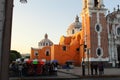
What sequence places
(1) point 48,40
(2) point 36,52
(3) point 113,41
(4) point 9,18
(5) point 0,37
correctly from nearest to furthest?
(5) point 0,37 → (4) point 9,18 → (3) point 113,41 → (2) point 36,52 → (1) point 48,40

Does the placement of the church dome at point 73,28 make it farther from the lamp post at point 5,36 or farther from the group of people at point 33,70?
the lamp post at point 5,36

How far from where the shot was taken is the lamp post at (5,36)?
3.37 metres

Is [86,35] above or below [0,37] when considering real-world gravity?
above

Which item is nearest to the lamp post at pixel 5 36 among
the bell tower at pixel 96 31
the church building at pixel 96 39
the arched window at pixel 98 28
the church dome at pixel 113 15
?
the church building at pixel 96 39

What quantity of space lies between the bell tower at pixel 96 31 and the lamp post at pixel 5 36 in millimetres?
39067

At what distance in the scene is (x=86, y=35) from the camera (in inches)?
1714

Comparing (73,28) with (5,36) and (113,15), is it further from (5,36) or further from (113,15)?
(5,36)

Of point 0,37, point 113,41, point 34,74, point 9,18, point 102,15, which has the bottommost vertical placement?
point 34,74

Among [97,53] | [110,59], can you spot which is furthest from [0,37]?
[110,59]

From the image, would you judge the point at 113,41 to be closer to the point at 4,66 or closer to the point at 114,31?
the point at 114,31

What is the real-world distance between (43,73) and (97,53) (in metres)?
19.9

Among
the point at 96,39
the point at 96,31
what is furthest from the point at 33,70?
the point at 96,31

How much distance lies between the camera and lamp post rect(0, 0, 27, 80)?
3369 mm

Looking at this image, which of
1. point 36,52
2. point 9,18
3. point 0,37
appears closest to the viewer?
point 0,37
